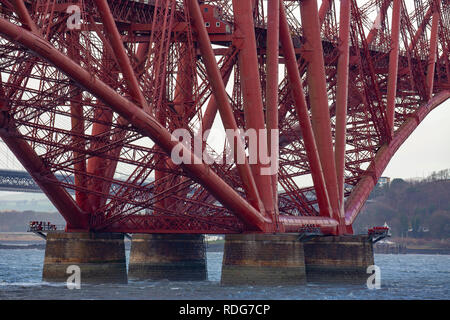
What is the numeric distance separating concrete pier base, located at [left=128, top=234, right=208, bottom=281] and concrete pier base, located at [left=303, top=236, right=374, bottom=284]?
356 inches

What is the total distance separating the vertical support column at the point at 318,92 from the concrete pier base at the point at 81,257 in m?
15.5

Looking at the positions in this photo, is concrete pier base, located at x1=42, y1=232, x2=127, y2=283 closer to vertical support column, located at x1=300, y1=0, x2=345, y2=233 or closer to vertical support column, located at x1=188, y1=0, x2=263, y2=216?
vertical support column, located at x1=188, y1=0, x2=263, y2=216

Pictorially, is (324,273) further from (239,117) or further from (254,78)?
(254,78)

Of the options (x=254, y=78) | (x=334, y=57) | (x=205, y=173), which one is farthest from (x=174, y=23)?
(x=334, y=57)

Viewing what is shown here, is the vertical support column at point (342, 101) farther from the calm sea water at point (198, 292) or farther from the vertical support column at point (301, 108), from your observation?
the calm sea water at point (198, 292)

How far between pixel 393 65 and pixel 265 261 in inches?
969

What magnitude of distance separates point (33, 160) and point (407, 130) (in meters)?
33.6

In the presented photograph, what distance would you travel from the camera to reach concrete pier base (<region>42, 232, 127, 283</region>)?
56.6 meters

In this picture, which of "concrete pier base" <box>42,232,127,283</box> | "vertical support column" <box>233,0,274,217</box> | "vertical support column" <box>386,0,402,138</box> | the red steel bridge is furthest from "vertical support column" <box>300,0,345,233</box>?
"concrete pier base" <box>42,232,127,283</box>


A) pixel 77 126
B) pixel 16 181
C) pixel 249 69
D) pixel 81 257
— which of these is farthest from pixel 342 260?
pixel 16 181

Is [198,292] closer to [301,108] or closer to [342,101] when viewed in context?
[301,108]

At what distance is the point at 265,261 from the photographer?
51156mm

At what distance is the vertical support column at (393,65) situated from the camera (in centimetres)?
6769

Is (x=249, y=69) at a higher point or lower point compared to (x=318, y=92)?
lower
